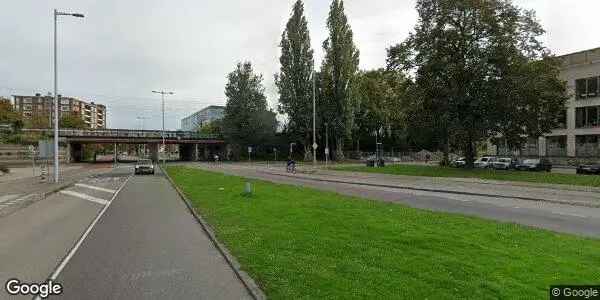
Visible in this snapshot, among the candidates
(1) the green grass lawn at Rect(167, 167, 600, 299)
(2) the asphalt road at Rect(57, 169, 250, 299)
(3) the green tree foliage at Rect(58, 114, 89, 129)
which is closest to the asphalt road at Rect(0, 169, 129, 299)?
(2) the asphalt road at Rect(57, 169, 250, 299)

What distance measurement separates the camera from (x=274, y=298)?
5.75 m

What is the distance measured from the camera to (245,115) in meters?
87.6

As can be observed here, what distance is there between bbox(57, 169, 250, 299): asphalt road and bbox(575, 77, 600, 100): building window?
55909mm

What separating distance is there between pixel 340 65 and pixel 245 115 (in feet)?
86.9

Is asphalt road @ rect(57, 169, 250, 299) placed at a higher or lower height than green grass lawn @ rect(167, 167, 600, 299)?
lower

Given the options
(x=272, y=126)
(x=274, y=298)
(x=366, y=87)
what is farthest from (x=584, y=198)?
(x=272, y=126)

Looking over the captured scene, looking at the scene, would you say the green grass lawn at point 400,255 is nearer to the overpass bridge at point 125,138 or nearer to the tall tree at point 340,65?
the tall tree at point 340,65

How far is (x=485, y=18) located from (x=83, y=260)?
32.3 metres

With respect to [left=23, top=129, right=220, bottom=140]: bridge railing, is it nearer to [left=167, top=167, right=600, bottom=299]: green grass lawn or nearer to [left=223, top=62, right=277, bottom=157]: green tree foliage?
[left=223, top=62, right=277, bottom=157]: green tree foliage

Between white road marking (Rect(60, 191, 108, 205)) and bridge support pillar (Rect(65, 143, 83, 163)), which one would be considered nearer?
white road marking (Rect(60, 191, 108, 205))

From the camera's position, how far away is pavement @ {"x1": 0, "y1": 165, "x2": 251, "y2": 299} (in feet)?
21.4

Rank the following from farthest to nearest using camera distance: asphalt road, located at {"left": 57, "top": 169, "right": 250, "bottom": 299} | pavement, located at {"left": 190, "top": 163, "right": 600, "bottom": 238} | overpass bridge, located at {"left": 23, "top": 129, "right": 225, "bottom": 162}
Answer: overpass bridge, located at {"left": 23, "top": 129, "right": 225, "bottom": 162} → pavement, located at {"left": 190, "top": 163, "right": 600, "bottom": 238} → asphalt road, located at {"left": 57, "top": 169, "right": 250, "bottom": 299}

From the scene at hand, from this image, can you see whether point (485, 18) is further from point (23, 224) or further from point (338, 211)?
point (23, 224)

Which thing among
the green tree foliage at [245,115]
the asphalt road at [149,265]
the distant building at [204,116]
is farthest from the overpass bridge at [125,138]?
the asphalt road at [149,265]
